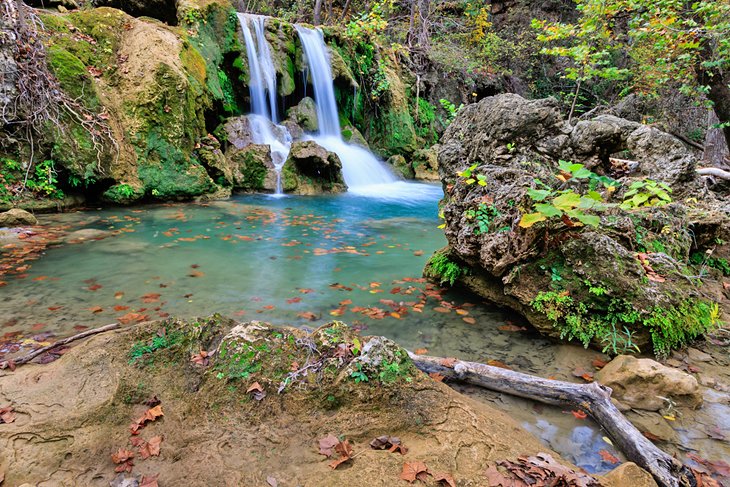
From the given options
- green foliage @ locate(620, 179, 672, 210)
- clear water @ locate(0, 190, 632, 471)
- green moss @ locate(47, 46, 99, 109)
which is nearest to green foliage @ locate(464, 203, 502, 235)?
clear water @ locate(0, 190, 632, 471)

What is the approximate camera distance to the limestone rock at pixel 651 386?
2561mm

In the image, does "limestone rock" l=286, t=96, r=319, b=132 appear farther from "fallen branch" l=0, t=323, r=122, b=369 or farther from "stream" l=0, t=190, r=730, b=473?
"fallen branch" l=0, t=323, r=122, b=369

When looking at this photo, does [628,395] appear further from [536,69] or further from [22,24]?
[536,69]

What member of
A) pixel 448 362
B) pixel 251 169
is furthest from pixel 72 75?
pixel 448 362

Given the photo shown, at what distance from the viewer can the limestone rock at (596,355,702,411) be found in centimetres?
256

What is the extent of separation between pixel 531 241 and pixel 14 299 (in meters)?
5.18

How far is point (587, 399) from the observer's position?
2.48 metres

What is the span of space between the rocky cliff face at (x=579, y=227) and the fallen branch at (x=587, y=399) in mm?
861

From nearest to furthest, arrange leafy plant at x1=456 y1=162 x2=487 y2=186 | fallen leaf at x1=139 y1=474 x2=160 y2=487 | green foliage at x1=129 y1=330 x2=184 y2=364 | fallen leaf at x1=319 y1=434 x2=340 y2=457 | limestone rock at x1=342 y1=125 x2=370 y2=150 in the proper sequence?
fallen leaf at x1=139 y1=474 x2=160 y2=487 → fallen leaf at x1=319 y1=434 x2=340 y2=457 → green foliage at x1=129 y1=330 x2=184 y2=364 → leafy plant at x1=456 y1=162 x2=487 y2=186 → limestone rock at x1=342 y1=125 x2=370 y2=150

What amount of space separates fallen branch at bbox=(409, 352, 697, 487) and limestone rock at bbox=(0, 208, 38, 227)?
7258 mm

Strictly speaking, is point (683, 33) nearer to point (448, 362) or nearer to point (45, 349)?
point (448, 362)

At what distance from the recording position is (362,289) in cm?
475

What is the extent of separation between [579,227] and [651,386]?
1.41m

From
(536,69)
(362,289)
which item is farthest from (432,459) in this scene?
(536,69)
